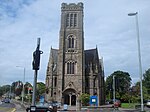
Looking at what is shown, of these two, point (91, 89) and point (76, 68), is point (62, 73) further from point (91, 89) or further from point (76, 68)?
point (91, 89)

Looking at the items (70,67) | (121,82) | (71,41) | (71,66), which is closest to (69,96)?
(70,67)

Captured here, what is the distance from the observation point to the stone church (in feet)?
212

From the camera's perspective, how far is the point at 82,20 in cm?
7062

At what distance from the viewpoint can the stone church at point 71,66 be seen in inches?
2539

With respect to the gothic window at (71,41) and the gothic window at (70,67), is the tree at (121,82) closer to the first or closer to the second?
the gothic window at (71,41)

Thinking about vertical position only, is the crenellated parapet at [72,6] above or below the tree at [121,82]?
above

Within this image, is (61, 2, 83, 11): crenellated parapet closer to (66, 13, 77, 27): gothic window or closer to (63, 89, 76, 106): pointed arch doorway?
(66, 13, 77, 27): gothic window

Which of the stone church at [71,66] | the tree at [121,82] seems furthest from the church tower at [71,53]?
the tree at [121,82]

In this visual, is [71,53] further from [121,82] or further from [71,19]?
[121,82]

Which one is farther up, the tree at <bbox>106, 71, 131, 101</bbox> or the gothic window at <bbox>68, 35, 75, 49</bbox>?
the gothic window at <bbox>68, 35, 75, 49</bbox>

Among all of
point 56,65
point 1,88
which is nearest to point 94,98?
point 56,65

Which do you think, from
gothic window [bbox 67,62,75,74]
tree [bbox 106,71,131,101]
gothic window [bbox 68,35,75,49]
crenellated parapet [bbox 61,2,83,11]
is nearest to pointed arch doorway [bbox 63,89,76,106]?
gothic window [bbox 67,62,75,74]

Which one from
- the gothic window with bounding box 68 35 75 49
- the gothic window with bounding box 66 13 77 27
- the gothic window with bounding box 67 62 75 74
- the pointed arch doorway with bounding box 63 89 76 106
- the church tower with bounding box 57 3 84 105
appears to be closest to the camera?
the pointed arch doorway with bounding box 63 89 76 106

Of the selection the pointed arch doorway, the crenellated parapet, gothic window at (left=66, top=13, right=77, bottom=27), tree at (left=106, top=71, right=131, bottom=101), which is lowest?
the pointed arch doorway
